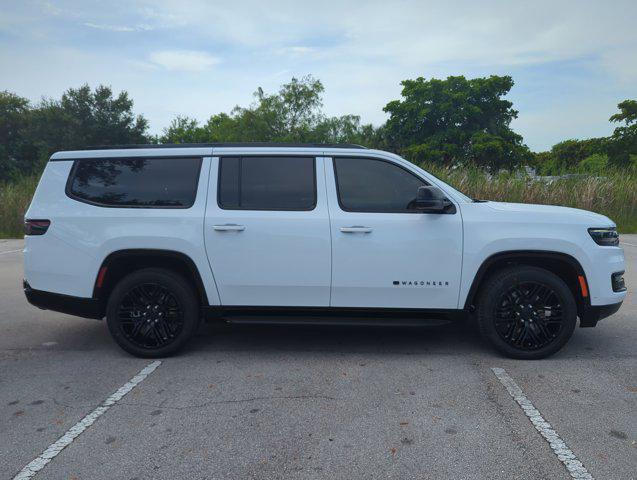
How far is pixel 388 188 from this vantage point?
4586 mm

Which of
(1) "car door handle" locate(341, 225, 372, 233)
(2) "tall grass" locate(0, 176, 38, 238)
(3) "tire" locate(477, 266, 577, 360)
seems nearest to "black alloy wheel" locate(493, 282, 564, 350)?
(3) "tire" locate(477, 266, 577, 360)

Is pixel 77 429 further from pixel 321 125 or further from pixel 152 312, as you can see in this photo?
pixel 321 125

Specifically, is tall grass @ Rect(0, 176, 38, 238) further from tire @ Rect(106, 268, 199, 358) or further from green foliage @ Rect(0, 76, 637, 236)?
green foliage @ Rect(0, 76, 637, 236)

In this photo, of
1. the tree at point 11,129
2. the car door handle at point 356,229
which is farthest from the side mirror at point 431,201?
the tree at point 11,129

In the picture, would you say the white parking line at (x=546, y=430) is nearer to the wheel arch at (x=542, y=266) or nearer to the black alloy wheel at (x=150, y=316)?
the wheel arch at (x=542, y=266)

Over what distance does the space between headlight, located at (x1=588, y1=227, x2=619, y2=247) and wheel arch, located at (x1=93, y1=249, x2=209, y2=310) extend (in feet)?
11.3

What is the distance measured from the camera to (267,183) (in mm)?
4609

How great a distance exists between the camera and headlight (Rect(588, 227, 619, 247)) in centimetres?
445

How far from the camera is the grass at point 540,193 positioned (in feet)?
55.7

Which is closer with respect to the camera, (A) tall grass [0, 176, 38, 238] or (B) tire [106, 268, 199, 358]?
(B) tire [106, 268, 199, 358]

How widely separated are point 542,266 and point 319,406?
7.89 feet

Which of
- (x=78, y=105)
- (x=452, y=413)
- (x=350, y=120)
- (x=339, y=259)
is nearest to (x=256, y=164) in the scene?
(x=339, y=259)

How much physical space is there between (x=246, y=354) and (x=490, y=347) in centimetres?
228

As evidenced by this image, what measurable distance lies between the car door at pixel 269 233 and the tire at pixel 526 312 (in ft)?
4.71
